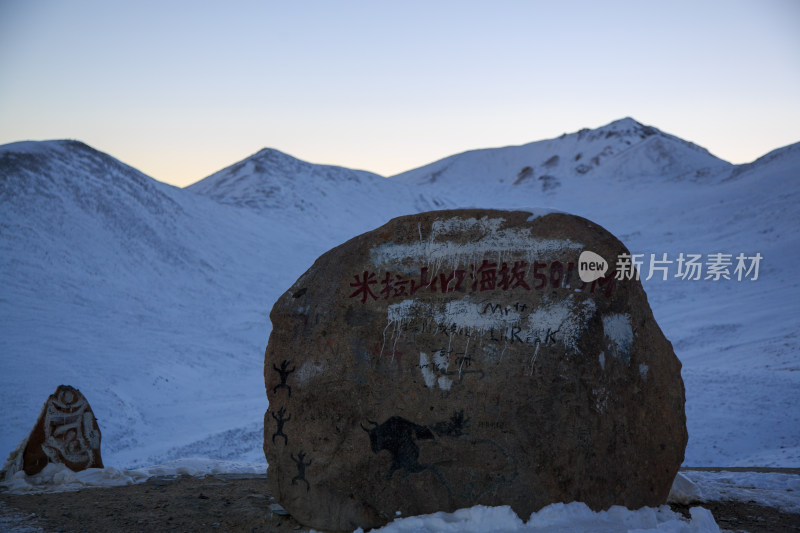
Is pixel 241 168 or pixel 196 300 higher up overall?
pixel 241 168

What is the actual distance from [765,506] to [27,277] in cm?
1823

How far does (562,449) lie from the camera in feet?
16.7

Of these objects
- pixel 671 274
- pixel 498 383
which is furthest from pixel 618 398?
pixel 671 274

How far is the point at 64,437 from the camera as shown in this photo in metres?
7.91

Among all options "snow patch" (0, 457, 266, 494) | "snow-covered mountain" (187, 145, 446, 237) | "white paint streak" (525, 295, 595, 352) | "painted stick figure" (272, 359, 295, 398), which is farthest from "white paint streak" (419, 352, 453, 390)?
"snow-covered mountain" (187, 145, 446, 237)

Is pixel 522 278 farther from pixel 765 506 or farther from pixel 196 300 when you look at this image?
pixel 196 300

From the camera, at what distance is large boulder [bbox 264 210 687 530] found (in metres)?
5.15

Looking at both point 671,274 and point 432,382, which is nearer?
point 432,382

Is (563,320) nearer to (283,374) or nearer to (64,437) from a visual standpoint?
(283,374)

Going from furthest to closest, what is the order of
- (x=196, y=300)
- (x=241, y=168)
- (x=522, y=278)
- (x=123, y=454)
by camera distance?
1. (x=241, y=168)
2. (x=196, y=300)
3. (x=123, y=454)
4. (x=522, y=278)

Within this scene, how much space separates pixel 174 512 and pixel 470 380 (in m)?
3.12

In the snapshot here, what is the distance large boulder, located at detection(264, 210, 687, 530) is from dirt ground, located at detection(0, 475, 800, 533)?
0.68 metres

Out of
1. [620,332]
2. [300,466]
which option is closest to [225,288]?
[300,466]

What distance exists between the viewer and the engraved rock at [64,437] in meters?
7.77
